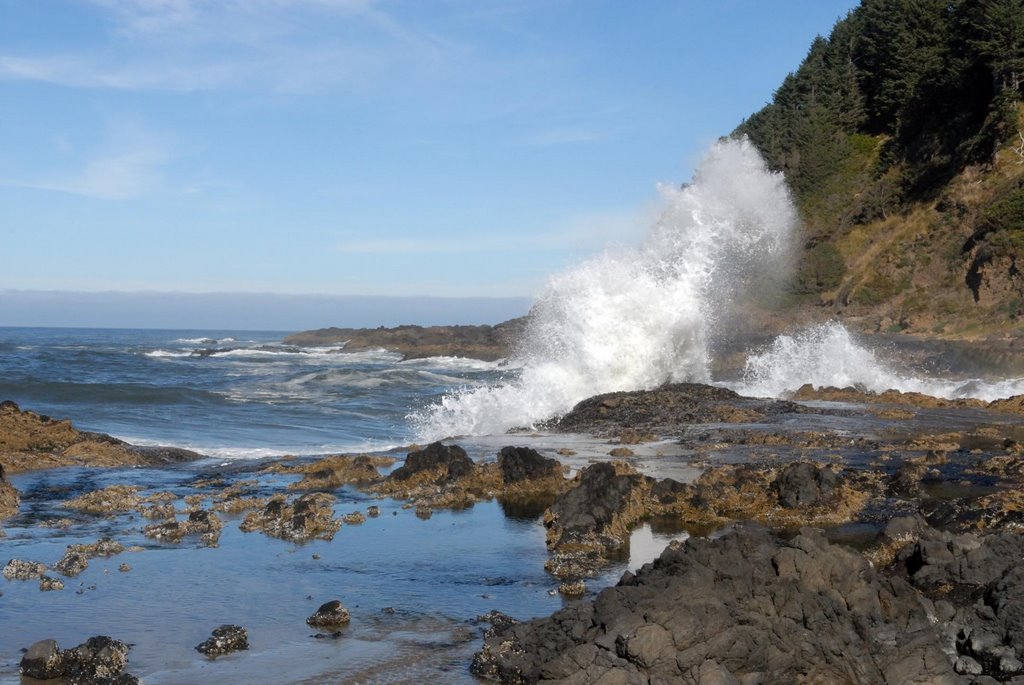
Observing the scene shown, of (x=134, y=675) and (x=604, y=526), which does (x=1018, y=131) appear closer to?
→ (x=604, y=526)

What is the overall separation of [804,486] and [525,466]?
3.72 metres

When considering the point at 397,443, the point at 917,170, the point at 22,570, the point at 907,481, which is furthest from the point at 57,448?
the point at 917,170

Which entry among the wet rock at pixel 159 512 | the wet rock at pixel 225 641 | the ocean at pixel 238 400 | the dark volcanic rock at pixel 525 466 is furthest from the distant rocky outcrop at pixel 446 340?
the wet rock at pixel 225 641

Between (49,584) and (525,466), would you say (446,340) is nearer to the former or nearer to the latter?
(525,466)

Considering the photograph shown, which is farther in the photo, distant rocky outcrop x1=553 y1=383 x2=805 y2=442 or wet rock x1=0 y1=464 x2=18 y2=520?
distant rocky outcrop x1=553 y1=383 x2=805 y2=442

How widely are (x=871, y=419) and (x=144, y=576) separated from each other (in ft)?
47.6

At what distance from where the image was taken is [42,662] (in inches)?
271

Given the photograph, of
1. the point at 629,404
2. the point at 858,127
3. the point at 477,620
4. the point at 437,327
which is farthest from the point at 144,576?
the point at 437,327

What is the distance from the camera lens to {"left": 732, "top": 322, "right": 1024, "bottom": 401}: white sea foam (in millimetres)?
26688

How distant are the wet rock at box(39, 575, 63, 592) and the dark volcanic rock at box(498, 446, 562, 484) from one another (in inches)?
241

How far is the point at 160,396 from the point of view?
32.2 m

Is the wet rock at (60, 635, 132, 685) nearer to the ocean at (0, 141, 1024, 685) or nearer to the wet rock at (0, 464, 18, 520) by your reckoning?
the ocean at (0, 141, 1024, 685)

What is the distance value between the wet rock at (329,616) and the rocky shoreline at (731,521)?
1270 millimetres

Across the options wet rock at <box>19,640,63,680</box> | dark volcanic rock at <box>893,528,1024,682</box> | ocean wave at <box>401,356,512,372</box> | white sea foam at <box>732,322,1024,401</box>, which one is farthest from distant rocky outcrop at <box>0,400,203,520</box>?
ocean wave at <box>401,356,512,372</box>
